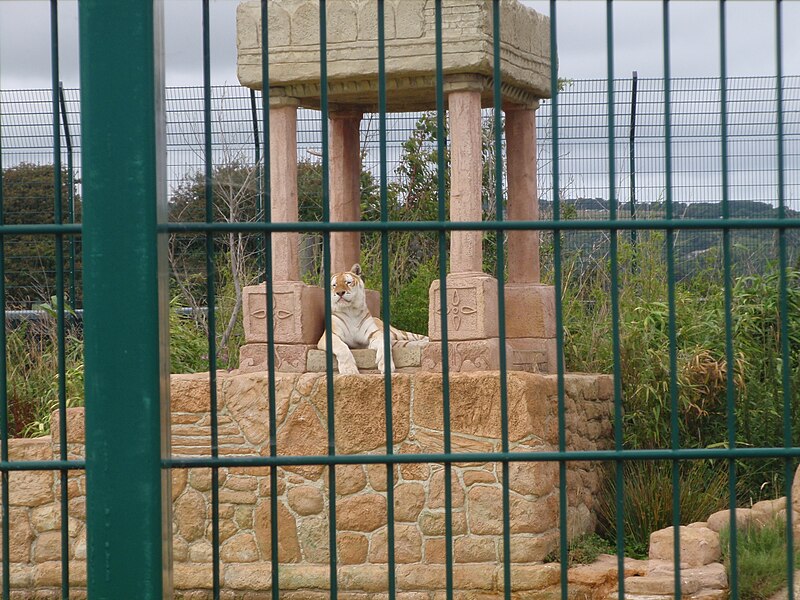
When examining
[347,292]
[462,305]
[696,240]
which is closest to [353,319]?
[347,292]

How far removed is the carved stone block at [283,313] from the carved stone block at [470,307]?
108 cm

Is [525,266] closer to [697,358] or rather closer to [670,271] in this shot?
[697,358]

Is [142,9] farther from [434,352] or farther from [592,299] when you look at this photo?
[592,299]

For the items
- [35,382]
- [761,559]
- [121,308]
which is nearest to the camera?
[121,308]

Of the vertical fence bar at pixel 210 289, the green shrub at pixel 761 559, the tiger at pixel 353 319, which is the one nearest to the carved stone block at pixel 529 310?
the tiger at pixel 353 319

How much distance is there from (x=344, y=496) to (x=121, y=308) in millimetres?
6039

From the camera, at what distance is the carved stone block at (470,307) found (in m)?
8.12

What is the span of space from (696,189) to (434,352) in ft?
12.4

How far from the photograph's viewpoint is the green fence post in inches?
89.0

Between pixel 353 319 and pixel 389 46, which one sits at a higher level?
pixel 389 46

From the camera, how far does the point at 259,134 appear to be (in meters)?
10.4

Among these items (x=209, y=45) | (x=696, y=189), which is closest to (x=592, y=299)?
(x=696, y=189)

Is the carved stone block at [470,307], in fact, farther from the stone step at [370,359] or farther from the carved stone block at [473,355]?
the stone step at [370,359]

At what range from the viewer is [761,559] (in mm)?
6902
